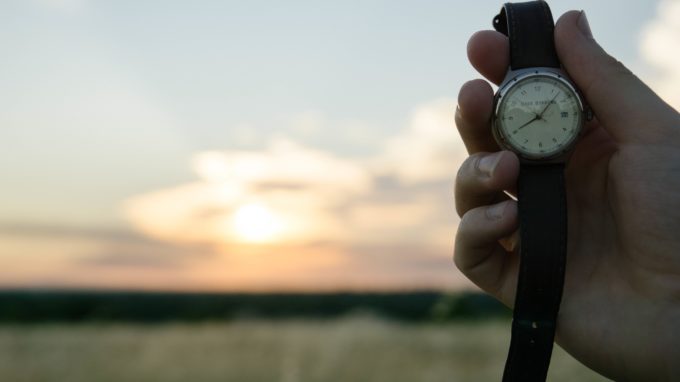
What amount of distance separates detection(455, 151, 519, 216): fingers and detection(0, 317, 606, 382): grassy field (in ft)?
15.8

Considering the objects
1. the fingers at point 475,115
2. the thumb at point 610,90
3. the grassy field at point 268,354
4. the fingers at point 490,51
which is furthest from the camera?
the grassy field at point 268,354

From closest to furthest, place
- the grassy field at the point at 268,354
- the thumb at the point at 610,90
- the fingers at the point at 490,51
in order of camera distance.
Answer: the thumb at the point at 610,90, the fingers at the point at 490,51, the grassy field at the point at 268,354

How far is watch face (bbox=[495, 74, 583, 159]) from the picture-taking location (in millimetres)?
3049

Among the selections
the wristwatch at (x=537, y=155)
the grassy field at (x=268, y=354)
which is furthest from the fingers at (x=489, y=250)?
the grassy field at (x=268, y=354)

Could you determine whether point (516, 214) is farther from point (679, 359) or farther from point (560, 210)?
point (679, 359)

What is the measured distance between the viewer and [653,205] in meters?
2.97

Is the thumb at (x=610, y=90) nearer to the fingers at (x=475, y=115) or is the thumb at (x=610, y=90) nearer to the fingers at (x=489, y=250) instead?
the fingers at (x=475, y=115)

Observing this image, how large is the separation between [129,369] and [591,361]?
1017cm

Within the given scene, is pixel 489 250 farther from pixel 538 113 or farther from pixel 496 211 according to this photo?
pixel 538 113

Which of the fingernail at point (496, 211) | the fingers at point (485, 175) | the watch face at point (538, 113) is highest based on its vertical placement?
the watch face at point (538, 113)

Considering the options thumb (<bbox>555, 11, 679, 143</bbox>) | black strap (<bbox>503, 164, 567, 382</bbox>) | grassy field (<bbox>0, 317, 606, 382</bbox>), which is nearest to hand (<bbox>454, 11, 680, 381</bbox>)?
thumb (<bbox>555, 11, 679, 143</bbox>)

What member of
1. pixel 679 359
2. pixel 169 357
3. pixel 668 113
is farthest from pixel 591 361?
pixel 169 357

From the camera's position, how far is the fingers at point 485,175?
2938mm

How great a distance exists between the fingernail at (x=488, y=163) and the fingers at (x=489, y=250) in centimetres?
17
